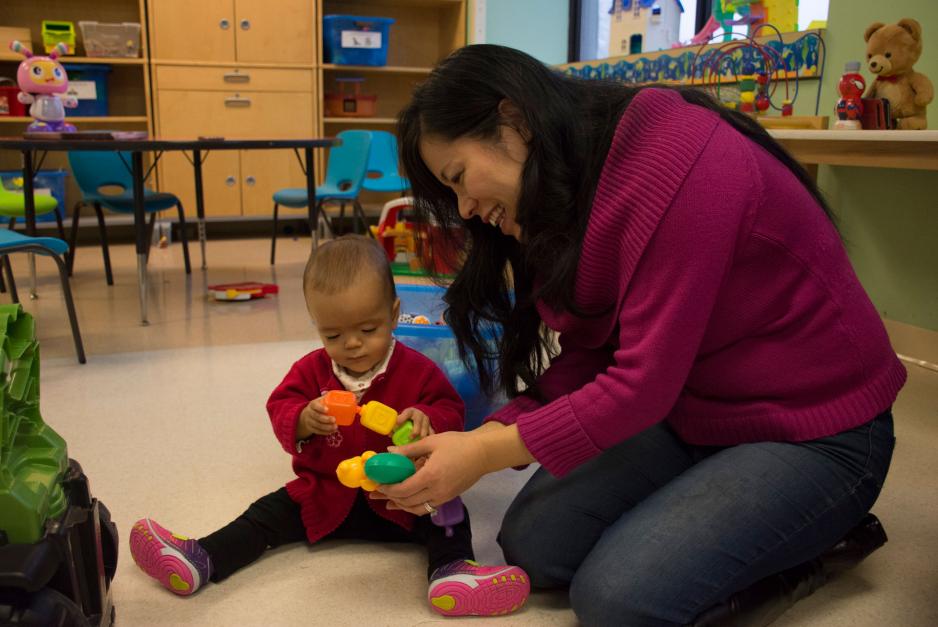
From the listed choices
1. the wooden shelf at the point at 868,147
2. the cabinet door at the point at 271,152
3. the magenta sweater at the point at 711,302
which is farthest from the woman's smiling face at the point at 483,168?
the cabinet door at the point at 271,152

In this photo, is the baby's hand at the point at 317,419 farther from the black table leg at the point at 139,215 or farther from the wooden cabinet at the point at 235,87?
the wooden cabinet at the point at 235,87

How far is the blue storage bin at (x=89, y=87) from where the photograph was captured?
4.59 meters

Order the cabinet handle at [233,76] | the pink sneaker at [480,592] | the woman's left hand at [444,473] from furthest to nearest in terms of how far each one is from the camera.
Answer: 1. the cabinet handle at [233,76]
2. the pink sneaker at [480,592]
3. the woman's left hand at [444,473]

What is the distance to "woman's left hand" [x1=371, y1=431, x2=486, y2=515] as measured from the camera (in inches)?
42.4

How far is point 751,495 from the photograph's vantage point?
3.48ft

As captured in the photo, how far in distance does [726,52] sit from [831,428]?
2.23m

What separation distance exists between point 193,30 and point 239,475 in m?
3.68

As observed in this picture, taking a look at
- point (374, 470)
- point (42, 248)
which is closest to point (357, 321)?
point (374, 470)

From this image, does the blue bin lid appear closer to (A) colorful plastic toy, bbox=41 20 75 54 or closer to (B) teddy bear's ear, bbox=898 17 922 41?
(A) colorful plastic toy, bbox=41 20 75 54

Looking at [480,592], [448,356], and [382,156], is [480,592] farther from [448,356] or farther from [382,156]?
[382,156]

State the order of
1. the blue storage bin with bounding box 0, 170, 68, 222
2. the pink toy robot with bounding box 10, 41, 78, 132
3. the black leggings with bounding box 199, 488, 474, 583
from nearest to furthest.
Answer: the black leggings with bounding box 199, 488, 474, 583, the pink toy robot with bounding box 10, 41, 78, 132, the blue storage bin with bounding box 0, 170, 68, 222

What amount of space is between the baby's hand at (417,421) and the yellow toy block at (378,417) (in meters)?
0.04

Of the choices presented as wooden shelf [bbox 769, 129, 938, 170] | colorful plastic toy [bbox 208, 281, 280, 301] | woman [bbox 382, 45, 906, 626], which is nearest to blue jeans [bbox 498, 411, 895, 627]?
woman [bbox 382, 45, 906, 626]

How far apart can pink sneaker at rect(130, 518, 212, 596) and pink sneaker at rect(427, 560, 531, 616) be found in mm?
343
